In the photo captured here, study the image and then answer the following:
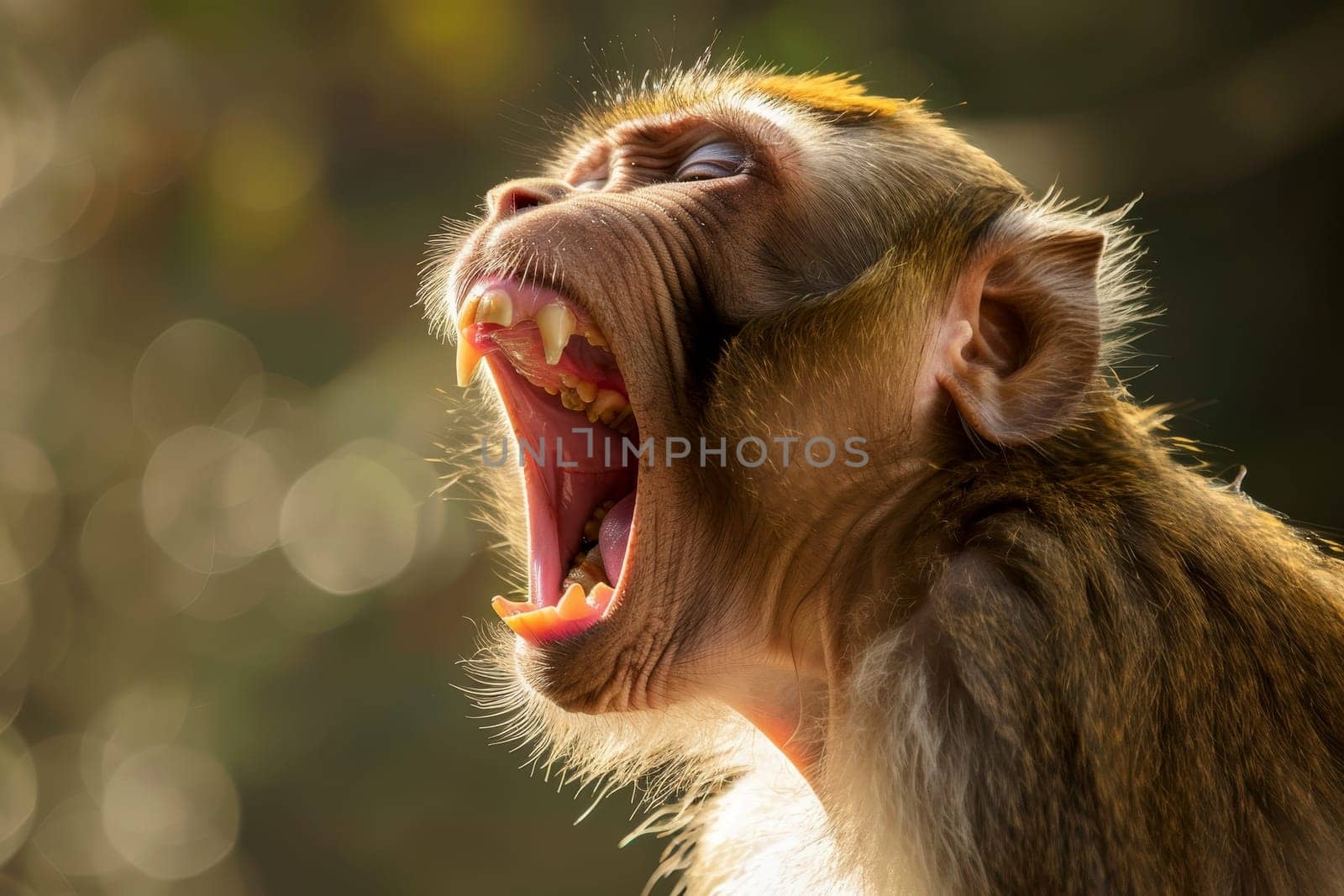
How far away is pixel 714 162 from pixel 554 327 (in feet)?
1.20

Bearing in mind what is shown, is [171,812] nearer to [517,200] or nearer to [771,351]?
[517,200]

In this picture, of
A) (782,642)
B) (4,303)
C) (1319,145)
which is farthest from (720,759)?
(4,303)

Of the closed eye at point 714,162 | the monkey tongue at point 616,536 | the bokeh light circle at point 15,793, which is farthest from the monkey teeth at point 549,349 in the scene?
the bokeh light circle at point 15,793

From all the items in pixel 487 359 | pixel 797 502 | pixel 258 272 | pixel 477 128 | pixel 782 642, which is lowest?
pixel 782 642

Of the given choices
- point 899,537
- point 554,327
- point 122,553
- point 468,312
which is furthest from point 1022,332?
point 122,553

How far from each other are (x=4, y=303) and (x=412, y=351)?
179 cm

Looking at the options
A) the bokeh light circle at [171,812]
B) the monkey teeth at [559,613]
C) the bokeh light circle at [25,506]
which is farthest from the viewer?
the bokeh light circle at [25,506]

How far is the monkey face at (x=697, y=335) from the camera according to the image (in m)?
1.40

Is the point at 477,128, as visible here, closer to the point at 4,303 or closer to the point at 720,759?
the point at 4,303

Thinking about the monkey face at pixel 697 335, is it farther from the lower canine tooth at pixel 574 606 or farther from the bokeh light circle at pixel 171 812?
the bokeh light circle at pixel 171 812

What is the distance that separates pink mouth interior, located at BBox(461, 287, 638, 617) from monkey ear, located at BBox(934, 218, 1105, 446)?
494 millimetres

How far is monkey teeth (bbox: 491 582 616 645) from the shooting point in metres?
1.48

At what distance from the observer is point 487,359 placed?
1.71m

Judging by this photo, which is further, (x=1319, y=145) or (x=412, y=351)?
(x=412, y=351)
